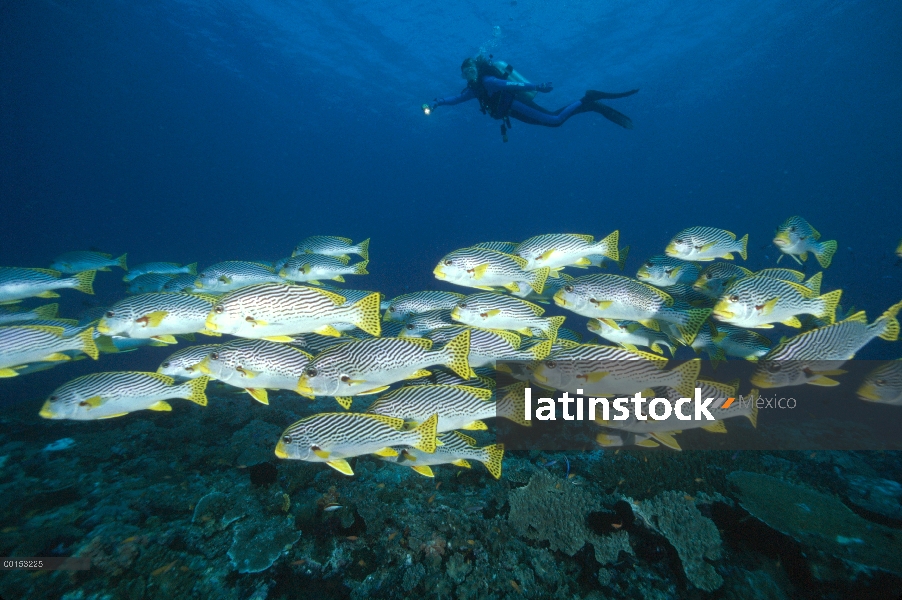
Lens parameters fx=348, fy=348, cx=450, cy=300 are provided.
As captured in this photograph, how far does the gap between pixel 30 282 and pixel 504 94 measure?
12936 mm

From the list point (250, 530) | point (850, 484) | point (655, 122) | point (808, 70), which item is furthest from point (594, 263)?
point (655, 122)

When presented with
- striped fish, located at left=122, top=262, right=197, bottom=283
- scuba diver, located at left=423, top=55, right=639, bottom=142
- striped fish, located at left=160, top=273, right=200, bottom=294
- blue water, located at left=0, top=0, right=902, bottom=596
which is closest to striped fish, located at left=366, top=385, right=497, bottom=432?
striped fish, located at left=160, top=273, right=200, bottom=294

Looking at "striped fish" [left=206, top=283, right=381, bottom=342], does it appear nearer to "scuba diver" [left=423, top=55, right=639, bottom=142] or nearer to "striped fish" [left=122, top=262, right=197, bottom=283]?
"striped fish" [left=122, top=262, right=197, bottom=283]

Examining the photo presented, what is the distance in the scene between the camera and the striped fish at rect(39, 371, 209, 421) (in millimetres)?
3613

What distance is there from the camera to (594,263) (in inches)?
217

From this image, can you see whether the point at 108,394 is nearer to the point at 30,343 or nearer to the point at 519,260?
the point at 30,343

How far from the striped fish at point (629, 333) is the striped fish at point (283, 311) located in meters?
3.26

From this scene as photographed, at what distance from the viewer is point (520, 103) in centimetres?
1372

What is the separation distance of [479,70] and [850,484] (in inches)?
550

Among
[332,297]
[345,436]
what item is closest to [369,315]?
[332,297]

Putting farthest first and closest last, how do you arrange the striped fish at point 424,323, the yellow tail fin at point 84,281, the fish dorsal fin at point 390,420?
the yellow tail fin at point 84,281 < the striped fish at point 424,323 < the fish dorsal fin at point 390,420

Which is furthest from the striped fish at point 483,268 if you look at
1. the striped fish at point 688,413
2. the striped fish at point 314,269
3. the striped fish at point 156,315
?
the striped fish at point 156,315

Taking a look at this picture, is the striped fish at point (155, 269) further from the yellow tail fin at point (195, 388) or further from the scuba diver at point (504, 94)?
the scuba diver at point (504, 94)

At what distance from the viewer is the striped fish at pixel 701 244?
5.20m
